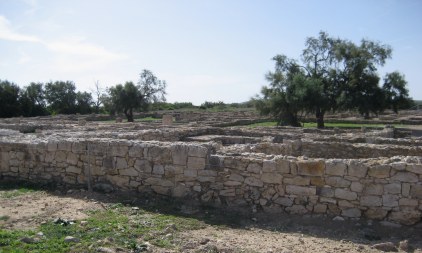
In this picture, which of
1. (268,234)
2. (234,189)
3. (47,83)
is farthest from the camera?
(47,83)

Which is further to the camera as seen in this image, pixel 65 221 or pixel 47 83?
pixel 47 83

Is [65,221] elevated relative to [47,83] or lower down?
lower down

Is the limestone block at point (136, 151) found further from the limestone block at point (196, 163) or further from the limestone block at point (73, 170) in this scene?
the limestone block at point (73, 170)

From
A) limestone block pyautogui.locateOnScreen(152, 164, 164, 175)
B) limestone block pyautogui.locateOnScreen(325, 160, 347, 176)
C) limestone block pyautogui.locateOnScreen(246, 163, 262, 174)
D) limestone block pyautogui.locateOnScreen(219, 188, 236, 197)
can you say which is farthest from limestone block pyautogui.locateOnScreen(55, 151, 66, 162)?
limestone block pyautogui.locateOnScreen(325, 160, 347, 176)

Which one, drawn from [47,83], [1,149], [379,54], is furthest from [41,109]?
[1,149]

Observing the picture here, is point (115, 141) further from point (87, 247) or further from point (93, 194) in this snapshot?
point (87, 247)

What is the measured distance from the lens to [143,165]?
7.91m

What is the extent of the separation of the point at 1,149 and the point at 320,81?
25.4 meters

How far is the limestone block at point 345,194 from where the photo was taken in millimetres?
6152

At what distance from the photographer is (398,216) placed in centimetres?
587

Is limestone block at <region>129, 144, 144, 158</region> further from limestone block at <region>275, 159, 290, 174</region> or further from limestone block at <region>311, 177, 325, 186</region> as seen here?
limestone block at <region>311, 177, 325, 186</region>

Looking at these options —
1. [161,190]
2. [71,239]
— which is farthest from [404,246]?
[71,239]

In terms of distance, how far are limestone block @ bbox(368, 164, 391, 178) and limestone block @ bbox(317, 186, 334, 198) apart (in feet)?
2.21

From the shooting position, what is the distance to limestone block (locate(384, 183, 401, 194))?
590cm
